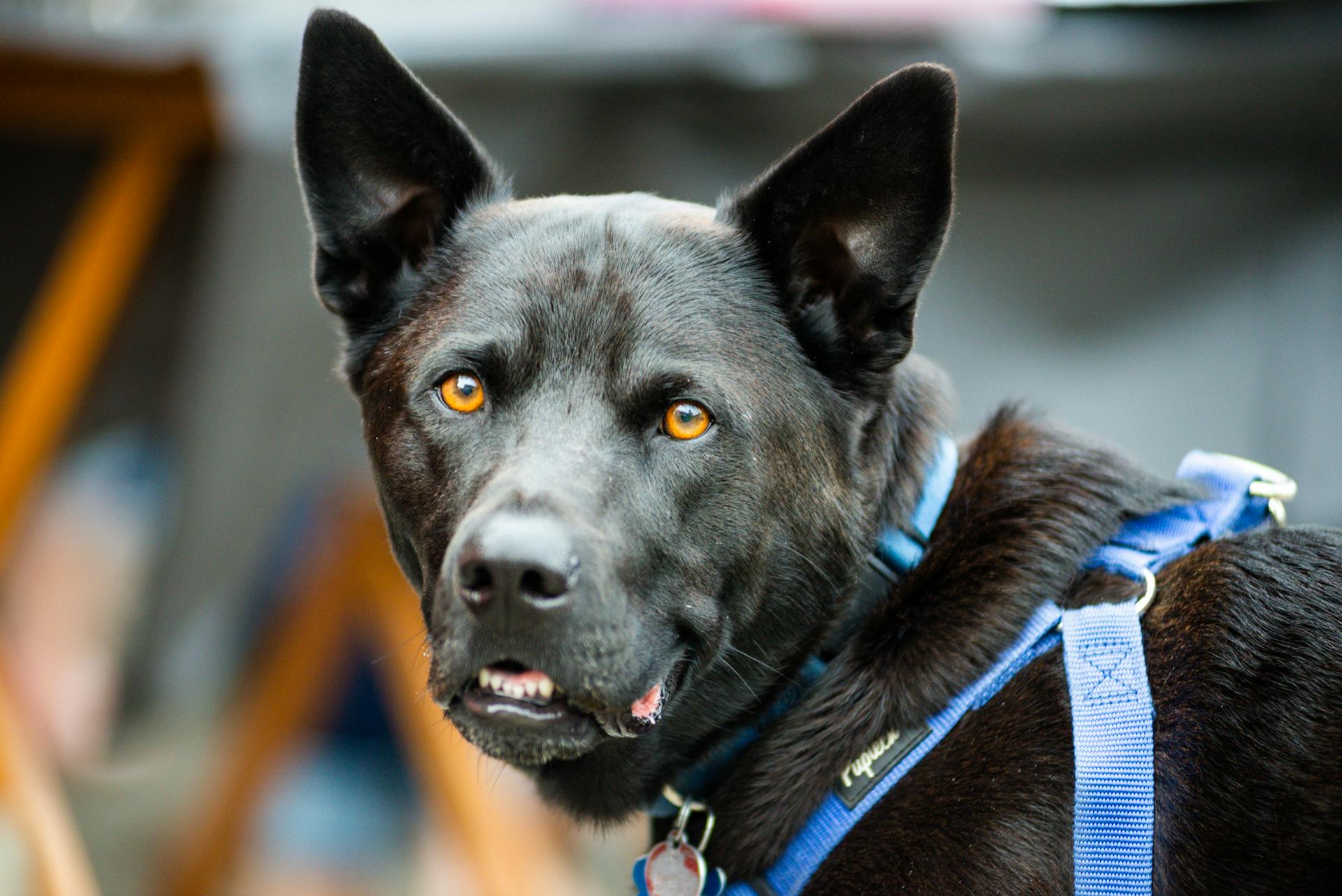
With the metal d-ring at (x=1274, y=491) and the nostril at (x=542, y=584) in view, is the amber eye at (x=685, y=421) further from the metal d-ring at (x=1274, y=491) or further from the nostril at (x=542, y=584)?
the metal d-ring at (x=1274, y=491)

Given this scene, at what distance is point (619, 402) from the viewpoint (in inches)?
72.9

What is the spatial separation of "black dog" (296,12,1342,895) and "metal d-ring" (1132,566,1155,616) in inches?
1.2

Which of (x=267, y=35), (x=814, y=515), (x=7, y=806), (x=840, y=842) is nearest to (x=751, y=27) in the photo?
(x=267, y=35)

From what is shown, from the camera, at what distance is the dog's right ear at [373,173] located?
2041mm

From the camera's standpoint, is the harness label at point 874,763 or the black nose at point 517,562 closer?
the black nose at point 517,562

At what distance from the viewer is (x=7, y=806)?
Result: 3.30m

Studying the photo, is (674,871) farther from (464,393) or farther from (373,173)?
(373,173)

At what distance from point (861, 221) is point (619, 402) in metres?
0.55

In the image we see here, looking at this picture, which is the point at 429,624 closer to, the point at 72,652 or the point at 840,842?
the point at 840,842

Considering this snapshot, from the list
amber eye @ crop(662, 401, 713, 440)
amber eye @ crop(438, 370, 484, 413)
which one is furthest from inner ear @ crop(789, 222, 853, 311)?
amber eye @ crop(438, 370, 484, 413)

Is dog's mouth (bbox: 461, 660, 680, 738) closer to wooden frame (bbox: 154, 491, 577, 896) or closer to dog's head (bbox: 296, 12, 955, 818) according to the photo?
dog's head (bbox: 296, 12, 955, 818)

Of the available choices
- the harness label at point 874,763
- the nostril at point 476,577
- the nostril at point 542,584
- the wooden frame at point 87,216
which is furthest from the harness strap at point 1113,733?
the wooden frame at point 87,216

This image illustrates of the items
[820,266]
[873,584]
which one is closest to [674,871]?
[873,584]

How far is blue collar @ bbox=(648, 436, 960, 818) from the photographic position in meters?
1.98
